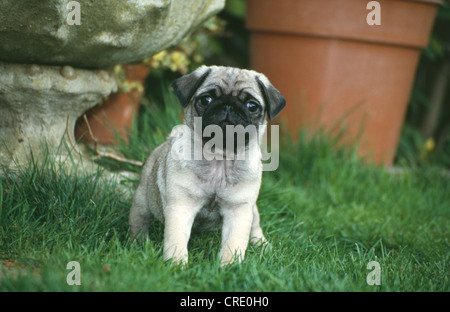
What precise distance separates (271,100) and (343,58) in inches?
85.4

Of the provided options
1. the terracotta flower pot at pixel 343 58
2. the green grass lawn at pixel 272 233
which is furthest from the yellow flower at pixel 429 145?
the green grass lawn at pixel 272 233

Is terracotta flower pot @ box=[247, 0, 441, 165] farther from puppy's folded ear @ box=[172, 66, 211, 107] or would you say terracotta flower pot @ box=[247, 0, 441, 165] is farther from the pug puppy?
puppy's folded ear @ box=[172, 66, 211, 107]

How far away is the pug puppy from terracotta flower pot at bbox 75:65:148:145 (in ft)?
4.02

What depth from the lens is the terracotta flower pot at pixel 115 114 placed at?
3.75 m

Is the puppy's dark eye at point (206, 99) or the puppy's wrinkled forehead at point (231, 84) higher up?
the puppy's wrinkled forehead at point (231, 84)

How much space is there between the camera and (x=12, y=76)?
2936mm

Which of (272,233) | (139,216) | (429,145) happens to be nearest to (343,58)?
(429,145)

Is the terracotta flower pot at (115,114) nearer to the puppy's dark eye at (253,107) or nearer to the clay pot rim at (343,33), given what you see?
the clay pot rim at (343,33)

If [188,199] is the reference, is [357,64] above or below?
above

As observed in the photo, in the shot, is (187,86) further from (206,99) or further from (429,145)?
(429,145)

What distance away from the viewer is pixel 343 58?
4531 millimetres

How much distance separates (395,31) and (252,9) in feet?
4.42
